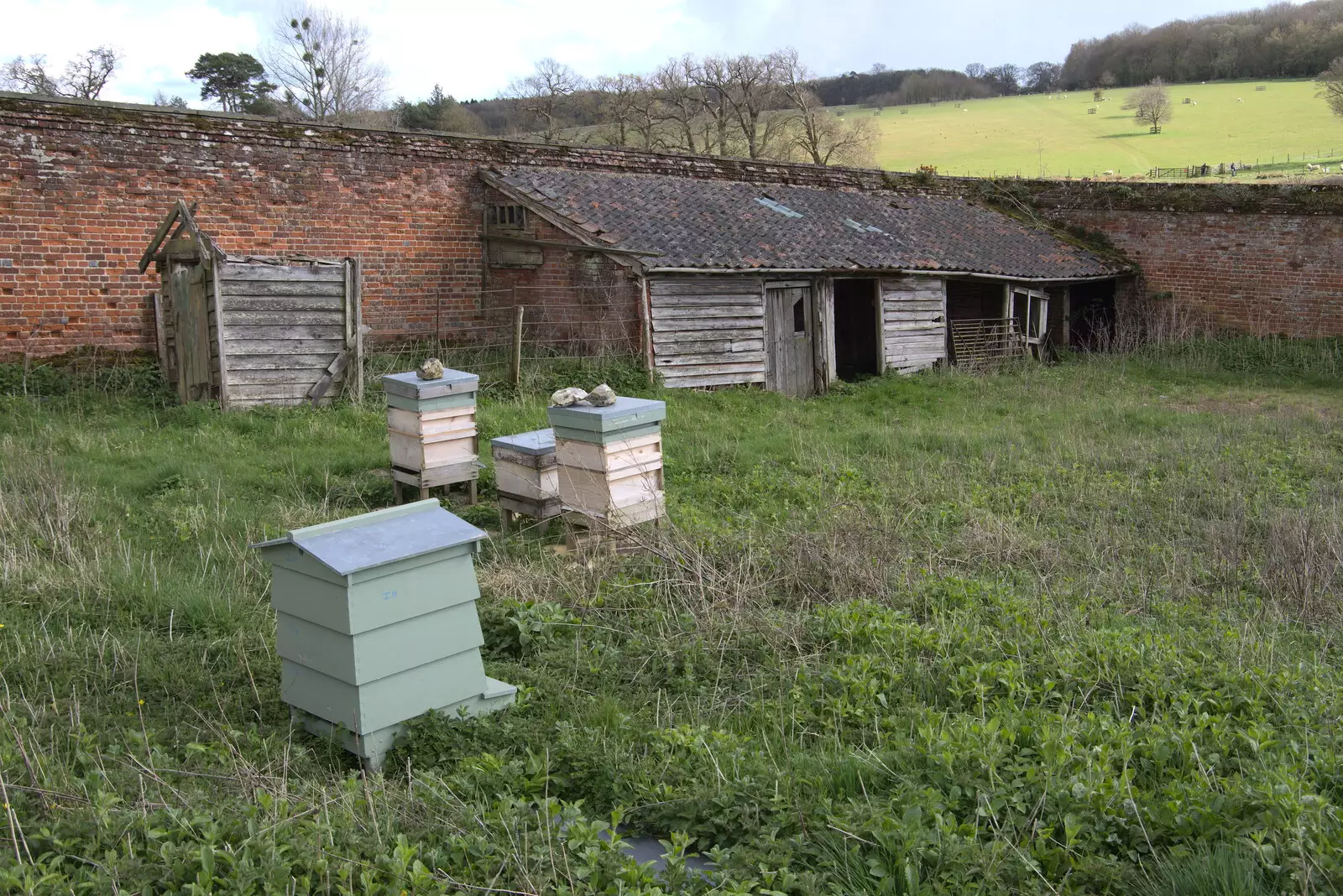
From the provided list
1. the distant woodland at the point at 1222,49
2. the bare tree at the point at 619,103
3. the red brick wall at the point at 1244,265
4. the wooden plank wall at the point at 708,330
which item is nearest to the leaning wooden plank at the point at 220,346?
the wooden plank wall at the point at 708,330

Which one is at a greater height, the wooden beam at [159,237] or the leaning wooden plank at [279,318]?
the wooden beam at [159,237]

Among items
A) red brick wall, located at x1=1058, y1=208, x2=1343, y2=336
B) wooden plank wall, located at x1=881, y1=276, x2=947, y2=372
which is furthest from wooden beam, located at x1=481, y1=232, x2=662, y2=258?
red brick wall, located at x1=1058, y1=208, x2=1343, y2=336

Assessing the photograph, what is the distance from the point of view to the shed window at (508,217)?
1748cm

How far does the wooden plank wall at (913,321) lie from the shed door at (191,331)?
38.9ft

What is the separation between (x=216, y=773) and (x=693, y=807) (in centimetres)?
202

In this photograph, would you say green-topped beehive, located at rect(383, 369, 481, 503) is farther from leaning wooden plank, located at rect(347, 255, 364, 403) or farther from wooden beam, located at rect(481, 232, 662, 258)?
wooden beam, located at rect(481, 232, 662, 258)

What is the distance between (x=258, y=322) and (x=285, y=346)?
455 millimetres

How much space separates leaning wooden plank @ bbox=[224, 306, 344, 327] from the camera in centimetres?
1251

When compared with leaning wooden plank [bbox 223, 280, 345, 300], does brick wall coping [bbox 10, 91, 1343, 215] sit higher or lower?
higher

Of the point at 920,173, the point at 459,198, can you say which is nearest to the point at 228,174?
the point at 459,198

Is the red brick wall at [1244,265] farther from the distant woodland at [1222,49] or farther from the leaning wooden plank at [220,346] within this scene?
the distant woodland at [1222,49]

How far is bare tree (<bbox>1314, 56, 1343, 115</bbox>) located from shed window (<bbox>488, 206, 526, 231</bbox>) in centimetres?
4318

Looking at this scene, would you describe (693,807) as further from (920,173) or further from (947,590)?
(920,173)

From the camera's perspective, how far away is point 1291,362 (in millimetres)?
19594
